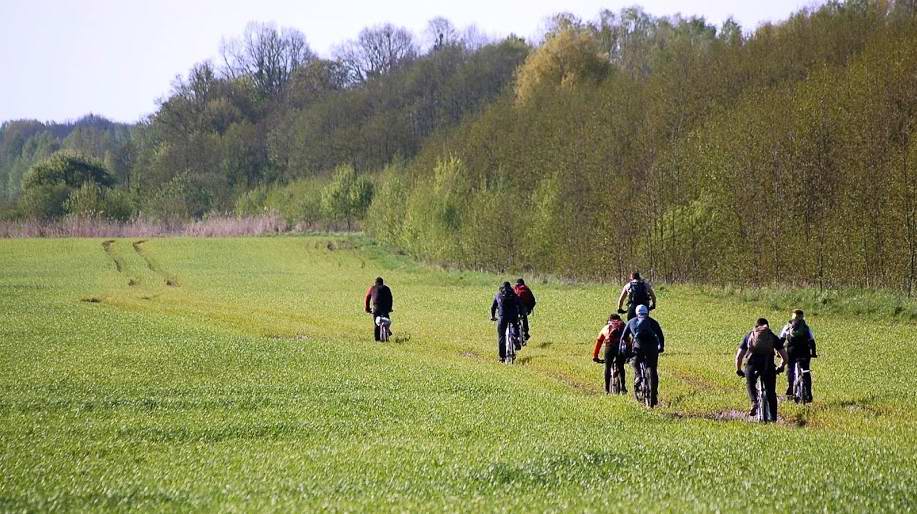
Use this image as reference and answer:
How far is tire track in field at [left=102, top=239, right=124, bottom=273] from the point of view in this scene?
272 ft

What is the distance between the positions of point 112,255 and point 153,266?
907 centimetres

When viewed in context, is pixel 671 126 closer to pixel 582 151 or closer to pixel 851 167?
pixel 582 151

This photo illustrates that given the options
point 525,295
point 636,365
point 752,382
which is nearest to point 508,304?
point 525,295

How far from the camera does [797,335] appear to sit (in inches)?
874

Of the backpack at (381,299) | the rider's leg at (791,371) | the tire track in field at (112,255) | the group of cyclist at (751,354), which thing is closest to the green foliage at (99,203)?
the tire track in field at (112,255)

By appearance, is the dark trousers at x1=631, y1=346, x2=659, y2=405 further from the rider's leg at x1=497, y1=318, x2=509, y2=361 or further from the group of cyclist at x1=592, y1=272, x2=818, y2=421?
the rider's leg at x1=497, y1=318, x2=509, y2=361

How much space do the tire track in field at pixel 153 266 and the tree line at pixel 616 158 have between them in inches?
918

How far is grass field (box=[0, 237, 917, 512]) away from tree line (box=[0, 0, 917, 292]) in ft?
48.4

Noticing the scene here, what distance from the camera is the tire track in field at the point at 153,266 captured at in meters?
72.8

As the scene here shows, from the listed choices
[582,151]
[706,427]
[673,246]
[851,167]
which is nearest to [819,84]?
[851,167]

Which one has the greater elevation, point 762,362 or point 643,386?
point 762,362

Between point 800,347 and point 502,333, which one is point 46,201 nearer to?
point 502,333

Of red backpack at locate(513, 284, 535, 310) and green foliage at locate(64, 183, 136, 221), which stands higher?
green foliage at locate(64, 183, 136, 221)

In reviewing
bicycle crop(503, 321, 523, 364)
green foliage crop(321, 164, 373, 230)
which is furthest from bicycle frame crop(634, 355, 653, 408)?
green foliage crop(321, 164, 373, 230)
